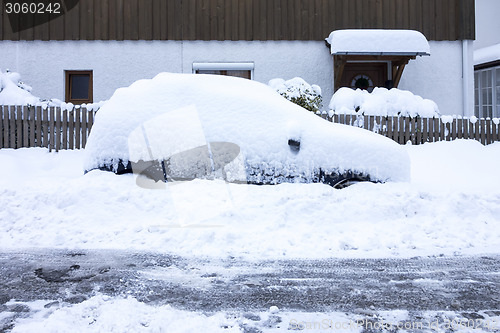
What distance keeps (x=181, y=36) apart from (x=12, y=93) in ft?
17.3

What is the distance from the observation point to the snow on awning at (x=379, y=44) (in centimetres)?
1245

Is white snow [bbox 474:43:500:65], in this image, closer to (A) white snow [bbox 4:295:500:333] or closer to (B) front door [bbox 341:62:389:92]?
(B) front door [bbox 341:62:389:92]

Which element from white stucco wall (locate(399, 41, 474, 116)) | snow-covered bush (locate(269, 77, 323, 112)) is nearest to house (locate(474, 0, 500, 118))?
white stucco wall (locate(399, 41, 474, 116))

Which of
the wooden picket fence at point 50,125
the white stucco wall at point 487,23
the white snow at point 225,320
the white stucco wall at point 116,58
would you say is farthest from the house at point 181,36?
the white snow at point 225,320

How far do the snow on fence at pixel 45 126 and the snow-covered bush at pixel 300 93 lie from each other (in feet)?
16.0

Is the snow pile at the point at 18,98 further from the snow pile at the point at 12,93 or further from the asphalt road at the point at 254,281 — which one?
the asphalt road at the point at 254,281

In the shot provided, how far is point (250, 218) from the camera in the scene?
4777 mm

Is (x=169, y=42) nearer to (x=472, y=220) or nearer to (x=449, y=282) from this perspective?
(x=472, y=220)

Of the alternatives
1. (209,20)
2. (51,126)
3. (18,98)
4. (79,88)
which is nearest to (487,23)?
(209,20)

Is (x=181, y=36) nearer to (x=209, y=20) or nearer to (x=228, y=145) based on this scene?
(x=209, y=20)

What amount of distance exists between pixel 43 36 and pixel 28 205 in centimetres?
1056

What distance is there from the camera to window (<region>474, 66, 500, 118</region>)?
66.4ft

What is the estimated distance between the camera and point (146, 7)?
13625mm

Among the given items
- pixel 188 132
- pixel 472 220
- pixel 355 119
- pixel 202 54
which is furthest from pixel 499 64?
pixel 188 132
